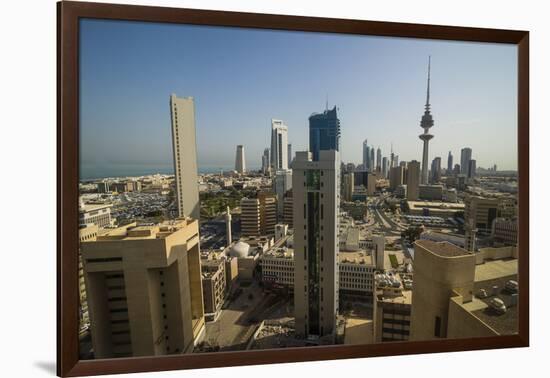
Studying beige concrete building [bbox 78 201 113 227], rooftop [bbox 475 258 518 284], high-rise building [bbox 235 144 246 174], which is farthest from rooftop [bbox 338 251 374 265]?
beige concrete building [bbox 78 201 113 227]

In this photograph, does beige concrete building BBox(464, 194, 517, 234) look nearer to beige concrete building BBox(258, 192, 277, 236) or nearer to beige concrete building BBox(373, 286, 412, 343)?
beige concrete building BBox(373, 286, 412, 343)

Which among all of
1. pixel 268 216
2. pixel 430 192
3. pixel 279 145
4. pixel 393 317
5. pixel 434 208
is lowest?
pixel 393 317

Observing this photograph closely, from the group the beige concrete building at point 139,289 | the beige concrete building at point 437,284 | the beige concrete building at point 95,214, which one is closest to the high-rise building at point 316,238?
the beige concrete building at point 437,284

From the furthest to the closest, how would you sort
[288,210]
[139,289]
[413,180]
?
[288,210] < [413,180] < [139,289]

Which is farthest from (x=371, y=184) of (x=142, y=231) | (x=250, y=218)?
(x=142, y=231)

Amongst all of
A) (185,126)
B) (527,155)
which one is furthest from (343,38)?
(527,155)

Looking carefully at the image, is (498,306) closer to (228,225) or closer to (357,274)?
(357,274)

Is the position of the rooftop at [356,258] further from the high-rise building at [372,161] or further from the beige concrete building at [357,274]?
the high-rise building at [372,161]

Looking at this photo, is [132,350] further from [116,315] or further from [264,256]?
[264,256]
